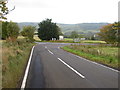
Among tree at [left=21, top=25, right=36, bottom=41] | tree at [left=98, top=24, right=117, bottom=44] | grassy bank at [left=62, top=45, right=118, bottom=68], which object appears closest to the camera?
grassy bank at [left=62, top=45, right=118, bottom=68]

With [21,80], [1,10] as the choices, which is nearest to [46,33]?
[1,10]

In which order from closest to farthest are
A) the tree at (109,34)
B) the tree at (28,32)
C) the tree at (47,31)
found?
the tree at (109,34) → the tree at (28,32) → the tree at (47,31)

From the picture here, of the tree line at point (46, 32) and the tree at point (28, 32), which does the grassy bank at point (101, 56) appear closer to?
the tree line at point (46, 32)

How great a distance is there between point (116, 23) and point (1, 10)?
138 ft

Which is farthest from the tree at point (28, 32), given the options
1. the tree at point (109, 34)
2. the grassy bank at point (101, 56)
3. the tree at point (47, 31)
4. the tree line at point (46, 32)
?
the grassy bank at point (101, 56)

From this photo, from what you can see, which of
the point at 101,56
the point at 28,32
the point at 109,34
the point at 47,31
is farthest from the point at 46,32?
the point at 101,56

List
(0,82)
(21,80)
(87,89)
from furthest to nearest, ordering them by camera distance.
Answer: (21,80)
(0,82)
(87,89)

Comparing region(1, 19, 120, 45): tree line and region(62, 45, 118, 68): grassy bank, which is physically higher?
region(1, 19, 120, 45): tree line

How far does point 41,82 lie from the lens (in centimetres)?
820

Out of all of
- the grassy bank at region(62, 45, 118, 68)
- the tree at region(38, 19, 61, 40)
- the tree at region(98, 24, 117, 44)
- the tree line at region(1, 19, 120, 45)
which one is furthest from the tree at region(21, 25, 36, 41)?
the grassy bank at region(62, 45, 118, 68)

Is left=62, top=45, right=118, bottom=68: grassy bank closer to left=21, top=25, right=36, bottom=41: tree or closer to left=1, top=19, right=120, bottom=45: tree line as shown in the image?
left=1, top=19, right=120, bottom=45: tree line

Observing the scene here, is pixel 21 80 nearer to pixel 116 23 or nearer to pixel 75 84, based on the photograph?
pixel 75 84

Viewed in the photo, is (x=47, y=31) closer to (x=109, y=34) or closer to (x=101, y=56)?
(x=109, y=34)

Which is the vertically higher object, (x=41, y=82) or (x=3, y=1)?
(x=3, y=1)
